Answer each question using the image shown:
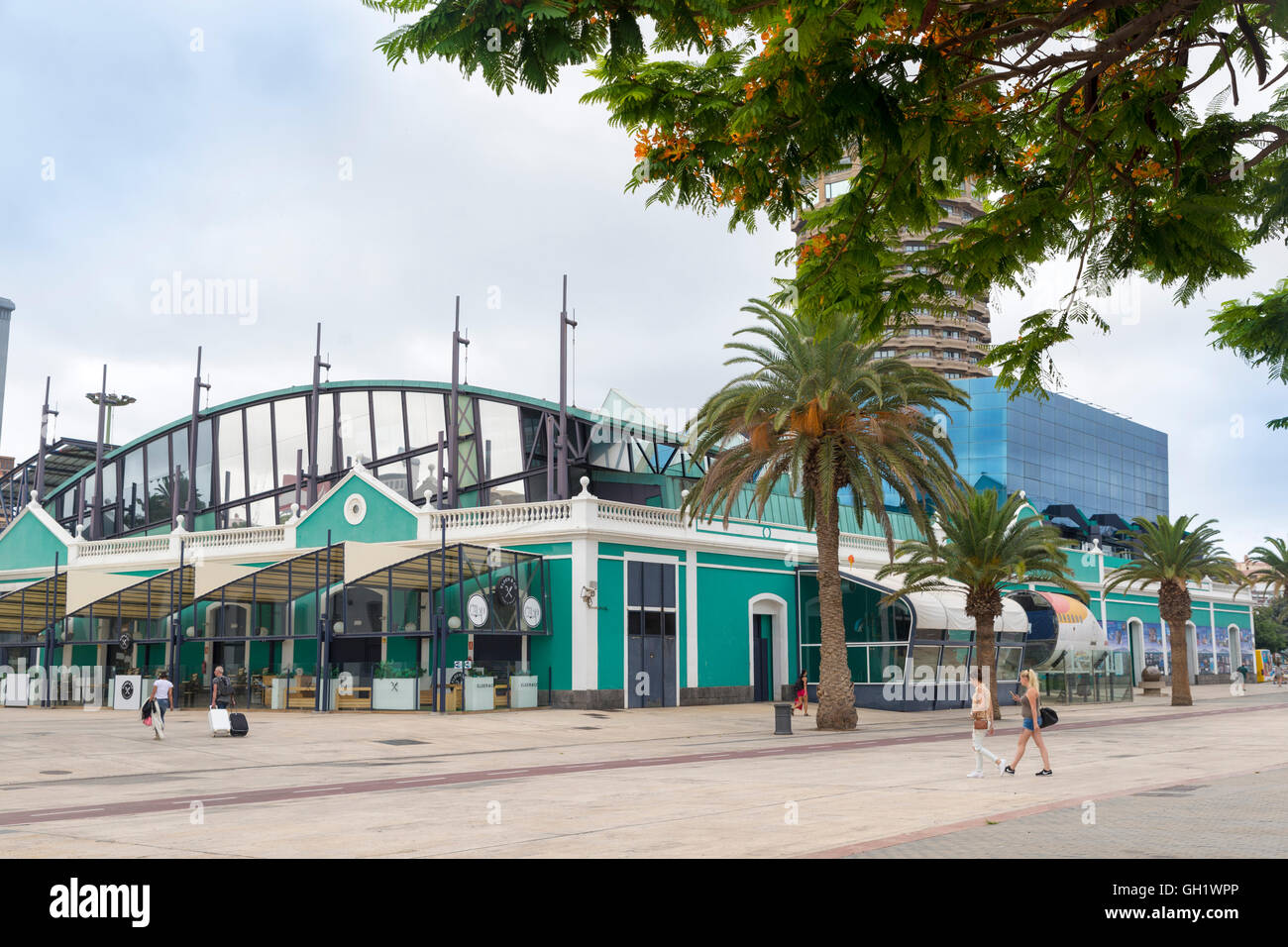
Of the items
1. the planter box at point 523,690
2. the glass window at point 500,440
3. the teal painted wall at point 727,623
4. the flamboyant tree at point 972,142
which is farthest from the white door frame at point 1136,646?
the flamboyant tree at point 972,142

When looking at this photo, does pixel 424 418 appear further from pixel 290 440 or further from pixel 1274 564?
pixel 1274 564

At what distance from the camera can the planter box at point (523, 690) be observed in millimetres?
38938

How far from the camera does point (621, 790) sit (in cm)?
1748

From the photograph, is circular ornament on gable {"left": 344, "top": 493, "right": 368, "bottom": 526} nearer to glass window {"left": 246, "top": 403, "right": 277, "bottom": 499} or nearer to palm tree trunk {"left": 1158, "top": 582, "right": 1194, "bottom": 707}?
glass window {"left": 246, "top": 403, "right": 277, "bottom": 499}

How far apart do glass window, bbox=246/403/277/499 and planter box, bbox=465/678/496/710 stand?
23008mm

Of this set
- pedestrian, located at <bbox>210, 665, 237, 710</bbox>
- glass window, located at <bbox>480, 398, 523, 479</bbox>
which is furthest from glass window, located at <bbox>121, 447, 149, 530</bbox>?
pedestrian, located at <bbox>210, 665, 237, 710</bbox>

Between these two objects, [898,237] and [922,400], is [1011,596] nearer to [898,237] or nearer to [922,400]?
[922,400]

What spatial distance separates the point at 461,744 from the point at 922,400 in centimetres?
1489

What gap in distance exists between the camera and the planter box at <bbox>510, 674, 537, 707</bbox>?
38.9m

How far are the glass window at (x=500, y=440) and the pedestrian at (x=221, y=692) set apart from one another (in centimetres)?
1457

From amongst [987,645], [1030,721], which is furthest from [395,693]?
[1030,721]

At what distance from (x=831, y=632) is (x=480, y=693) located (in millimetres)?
11782
